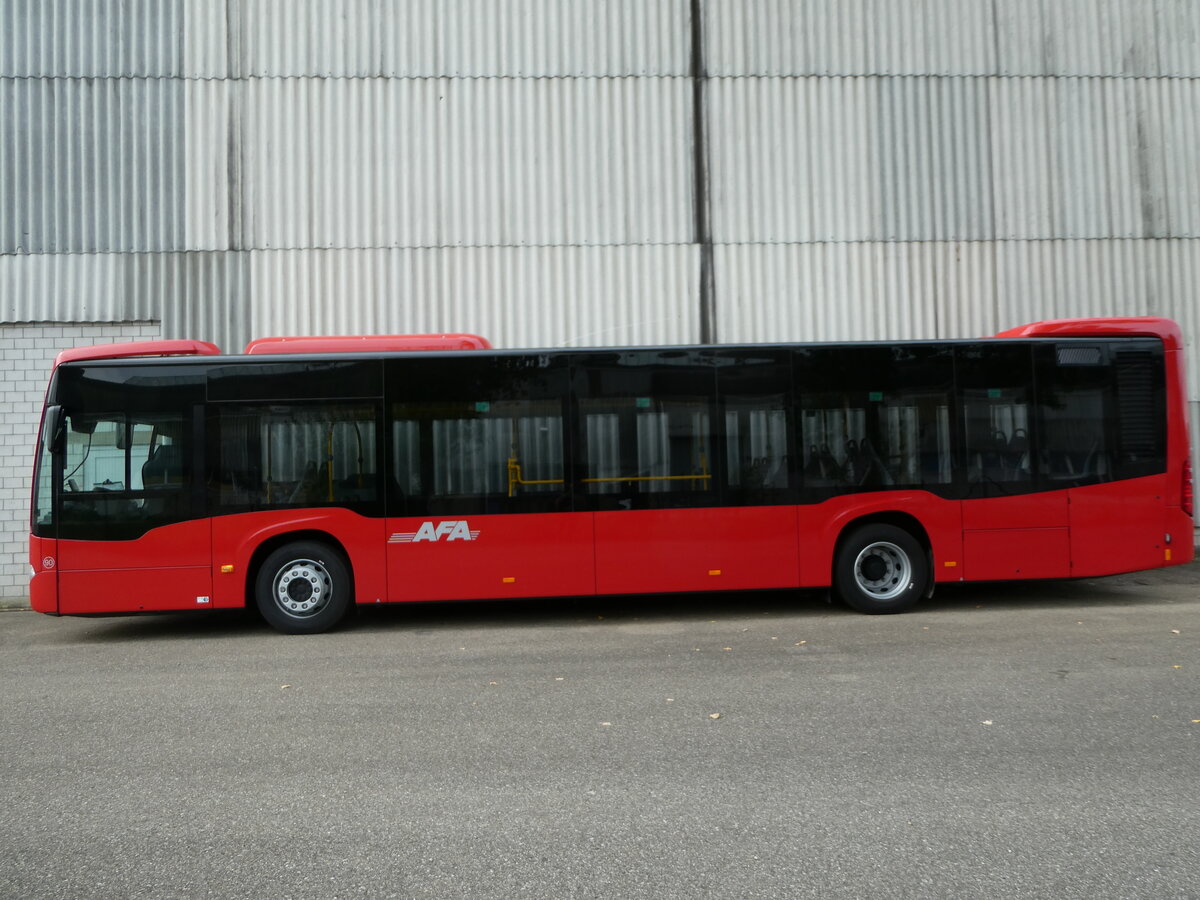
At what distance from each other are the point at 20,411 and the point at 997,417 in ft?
43.6

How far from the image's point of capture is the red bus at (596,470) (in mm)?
8523

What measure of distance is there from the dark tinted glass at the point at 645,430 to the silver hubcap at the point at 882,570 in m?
1.76

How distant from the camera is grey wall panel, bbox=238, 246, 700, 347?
13047 mm

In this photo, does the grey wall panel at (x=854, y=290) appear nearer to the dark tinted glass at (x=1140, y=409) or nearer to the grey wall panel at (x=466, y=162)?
the grey wall panel at (x=466, y=162)

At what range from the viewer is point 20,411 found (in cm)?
1264

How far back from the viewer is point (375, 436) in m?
8.75

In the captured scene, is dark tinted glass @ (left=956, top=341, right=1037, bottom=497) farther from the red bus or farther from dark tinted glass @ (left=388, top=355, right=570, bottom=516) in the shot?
dark tinted glass @ (left=388, top=355, right=570, bottom=516)

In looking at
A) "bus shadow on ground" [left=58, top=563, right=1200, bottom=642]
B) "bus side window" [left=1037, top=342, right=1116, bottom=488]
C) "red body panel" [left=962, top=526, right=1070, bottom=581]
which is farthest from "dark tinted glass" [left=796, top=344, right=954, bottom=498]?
"bus shadow on ground" [left=58, top=563, right=1200, bottom=642]

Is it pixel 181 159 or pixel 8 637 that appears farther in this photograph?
pixel 181 159

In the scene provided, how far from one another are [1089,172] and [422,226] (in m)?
10.7

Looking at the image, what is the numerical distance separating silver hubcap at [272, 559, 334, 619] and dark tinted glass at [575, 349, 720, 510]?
108 inches

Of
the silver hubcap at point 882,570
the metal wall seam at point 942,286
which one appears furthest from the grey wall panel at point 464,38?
the silver hubcap at point 882,570

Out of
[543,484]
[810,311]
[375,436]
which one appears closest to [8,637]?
[375,436]

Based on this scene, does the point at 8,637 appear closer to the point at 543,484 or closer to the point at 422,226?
the point at 543,484
